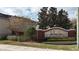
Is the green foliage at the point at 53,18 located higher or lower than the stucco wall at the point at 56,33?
higher

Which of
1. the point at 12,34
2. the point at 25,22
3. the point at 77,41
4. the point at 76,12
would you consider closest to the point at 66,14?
the point at 76,12

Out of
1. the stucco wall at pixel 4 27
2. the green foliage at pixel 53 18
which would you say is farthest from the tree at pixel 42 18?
the stucco wall at pixel 4 27

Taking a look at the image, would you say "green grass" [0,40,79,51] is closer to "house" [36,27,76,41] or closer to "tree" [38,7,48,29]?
"house" [36,27,76,41]

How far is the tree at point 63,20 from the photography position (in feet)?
7.22

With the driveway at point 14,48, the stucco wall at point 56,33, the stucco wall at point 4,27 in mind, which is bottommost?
the driveway at point 14,48

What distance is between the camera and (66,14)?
2.21 m

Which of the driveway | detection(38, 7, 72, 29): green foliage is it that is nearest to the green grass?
the driveway

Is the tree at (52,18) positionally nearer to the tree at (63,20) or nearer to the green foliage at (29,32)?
the tree at (63,20)

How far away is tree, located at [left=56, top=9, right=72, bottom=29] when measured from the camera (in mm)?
2201

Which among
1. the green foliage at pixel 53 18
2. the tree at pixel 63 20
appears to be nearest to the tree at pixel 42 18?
the green foliage at pixel 53 18
